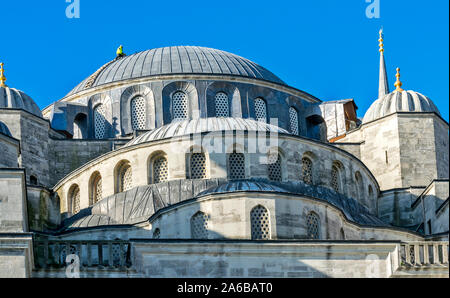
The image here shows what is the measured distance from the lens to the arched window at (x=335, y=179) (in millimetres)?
52656

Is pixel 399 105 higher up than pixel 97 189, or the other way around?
pixel 399 105

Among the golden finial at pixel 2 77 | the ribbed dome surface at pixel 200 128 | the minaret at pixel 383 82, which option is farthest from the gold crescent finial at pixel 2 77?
the minaret at pixel 383 82

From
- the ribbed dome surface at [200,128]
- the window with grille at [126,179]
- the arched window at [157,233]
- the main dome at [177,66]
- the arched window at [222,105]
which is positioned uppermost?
the main dome at [177,66]

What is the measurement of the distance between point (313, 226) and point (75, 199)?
35.3 feet

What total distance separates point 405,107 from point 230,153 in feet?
39.0

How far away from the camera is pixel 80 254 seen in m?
43.0

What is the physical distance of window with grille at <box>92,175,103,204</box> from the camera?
52.4 metres

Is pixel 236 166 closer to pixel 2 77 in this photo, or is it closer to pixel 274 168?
pixel 274 168

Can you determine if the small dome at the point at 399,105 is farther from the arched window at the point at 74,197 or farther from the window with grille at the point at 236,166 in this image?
the arched window at the point at 74,197

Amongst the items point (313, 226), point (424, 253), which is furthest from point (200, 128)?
point (424, 253)

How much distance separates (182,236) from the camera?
4575cm

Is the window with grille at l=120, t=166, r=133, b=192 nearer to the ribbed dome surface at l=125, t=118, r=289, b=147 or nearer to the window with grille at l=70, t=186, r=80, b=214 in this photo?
the ribbed dome surface at l=125, t=118, r=289, b=147

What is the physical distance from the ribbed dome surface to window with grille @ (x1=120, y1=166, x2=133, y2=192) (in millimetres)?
1074
